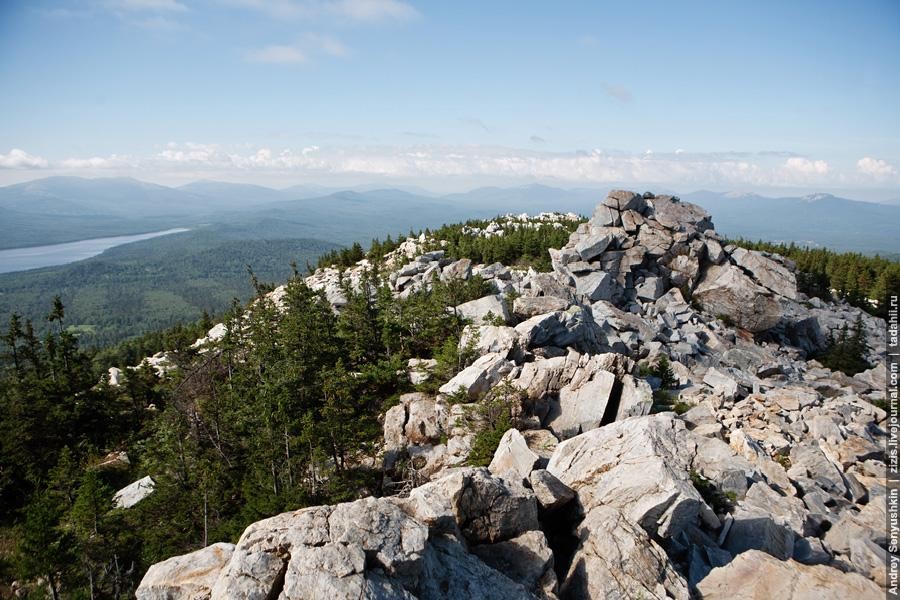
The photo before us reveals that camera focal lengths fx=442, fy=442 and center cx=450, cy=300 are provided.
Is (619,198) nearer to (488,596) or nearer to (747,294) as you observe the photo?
(747,294)

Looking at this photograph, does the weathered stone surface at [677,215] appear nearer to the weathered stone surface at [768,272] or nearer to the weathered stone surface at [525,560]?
the weathered stone surface at [768,272]

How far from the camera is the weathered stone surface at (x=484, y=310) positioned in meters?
30.0

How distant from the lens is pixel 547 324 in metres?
27.7

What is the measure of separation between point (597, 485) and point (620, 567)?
3.24 meters

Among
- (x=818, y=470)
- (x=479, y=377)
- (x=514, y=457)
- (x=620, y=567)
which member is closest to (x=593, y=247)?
(x=479, y=377)

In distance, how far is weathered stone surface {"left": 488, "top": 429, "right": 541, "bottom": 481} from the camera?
1531 cm

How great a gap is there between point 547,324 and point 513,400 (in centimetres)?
807

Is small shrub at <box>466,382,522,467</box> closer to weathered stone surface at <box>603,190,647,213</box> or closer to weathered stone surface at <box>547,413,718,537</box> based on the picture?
weathered stone surface at <box>547,413,718,537</box>

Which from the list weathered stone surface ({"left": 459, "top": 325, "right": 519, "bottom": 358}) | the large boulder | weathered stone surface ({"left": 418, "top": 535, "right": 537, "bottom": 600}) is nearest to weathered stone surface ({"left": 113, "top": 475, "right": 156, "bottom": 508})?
weathered stone surface ({"left": 459, "top": 325, "right": 519, "bottom": 358})

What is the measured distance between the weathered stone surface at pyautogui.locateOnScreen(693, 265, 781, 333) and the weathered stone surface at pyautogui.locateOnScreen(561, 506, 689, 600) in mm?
43734

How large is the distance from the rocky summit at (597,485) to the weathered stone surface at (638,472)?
0.06m

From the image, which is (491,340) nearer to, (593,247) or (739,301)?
(593,247)

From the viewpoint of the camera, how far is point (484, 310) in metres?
31.2

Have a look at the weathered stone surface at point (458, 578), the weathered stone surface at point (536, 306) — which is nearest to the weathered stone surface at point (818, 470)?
the weathered stone surface at point (536, 306)
